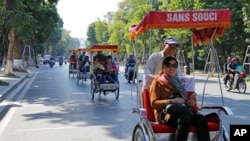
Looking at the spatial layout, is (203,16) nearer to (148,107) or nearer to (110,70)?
(148,107)

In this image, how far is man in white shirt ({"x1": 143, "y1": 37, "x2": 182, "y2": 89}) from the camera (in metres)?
6.26

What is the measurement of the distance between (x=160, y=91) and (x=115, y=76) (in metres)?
9.49

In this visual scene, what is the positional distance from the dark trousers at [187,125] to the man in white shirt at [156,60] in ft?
2.92

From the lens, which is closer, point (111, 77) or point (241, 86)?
point (111, 77)

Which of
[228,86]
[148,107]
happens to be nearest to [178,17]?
[148,107]

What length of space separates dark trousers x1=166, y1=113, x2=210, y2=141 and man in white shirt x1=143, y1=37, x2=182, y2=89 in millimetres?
891

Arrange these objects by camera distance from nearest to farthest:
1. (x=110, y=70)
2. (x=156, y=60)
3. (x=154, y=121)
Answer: (x=154, y=121) → (x=156, y=60) → (x=110, y=70)

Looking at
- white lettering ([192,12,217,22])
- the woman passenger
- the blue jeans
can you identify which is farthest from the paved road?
white lettering ([192,12,217,22])

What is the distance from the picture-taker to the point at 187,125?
544 centimetres

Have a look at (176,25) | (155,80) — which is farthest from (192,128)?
(176,25)

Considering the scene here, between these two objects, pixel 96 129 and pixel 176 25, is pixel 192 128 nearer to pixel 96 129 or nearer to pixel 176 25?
pixel 176 25

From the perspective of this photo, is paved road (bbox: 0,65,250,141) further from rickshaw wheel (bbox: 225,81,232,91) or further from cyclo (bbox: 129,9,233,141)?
rickshaw wheel (bbox: 225,81,232,91)

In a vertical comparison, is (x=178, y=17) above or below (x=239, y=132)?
above

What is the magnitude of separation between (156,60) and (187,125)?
1509mm
